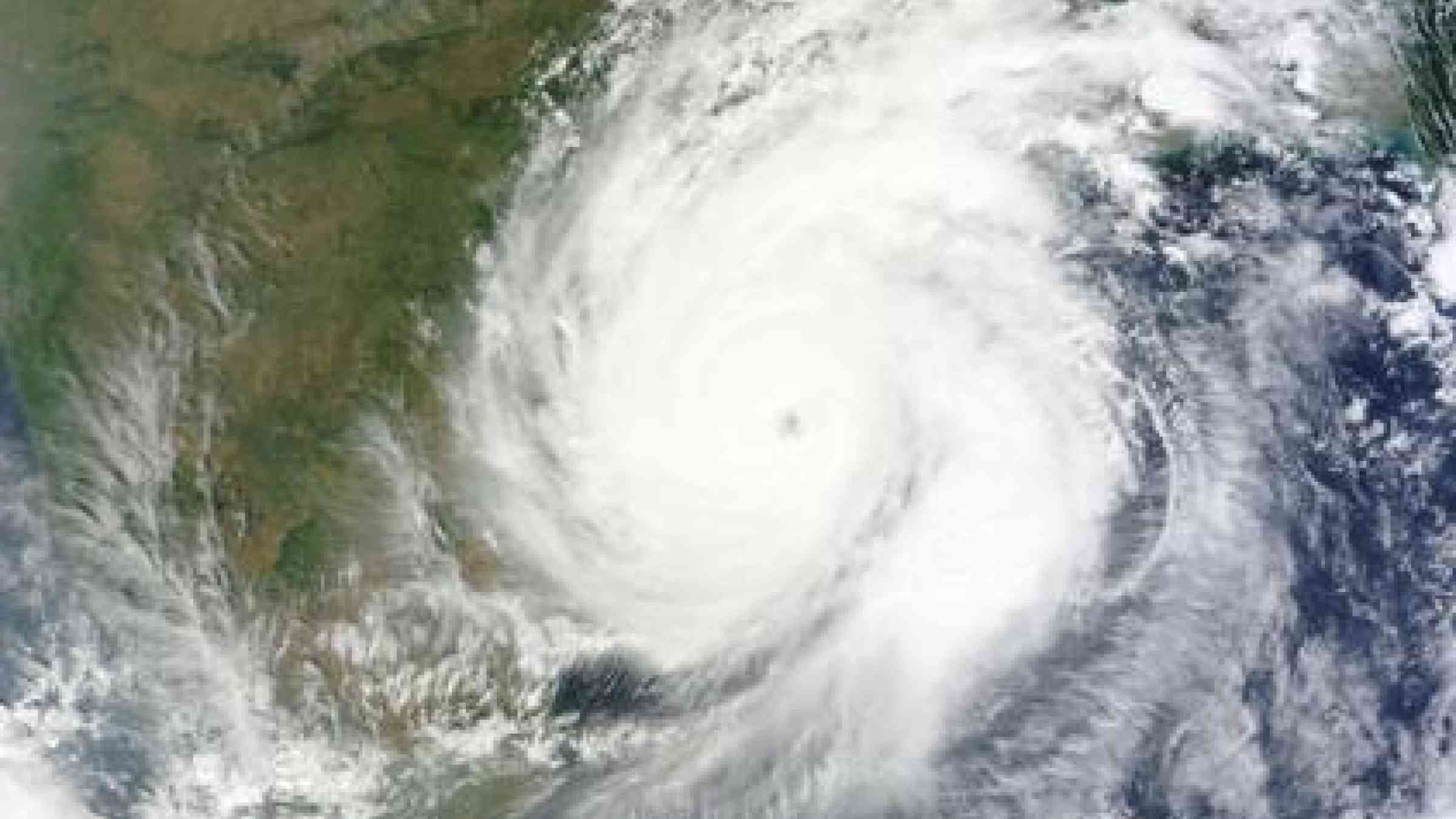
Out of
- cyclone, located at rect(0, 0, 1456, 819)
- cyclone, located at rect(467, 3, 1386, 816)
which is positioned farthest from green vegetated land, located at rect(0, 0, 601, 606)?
cyclone, located at rect(467, 3, 1386, 816)

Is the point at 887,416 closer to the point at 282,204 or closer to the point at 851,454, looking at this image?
the point at 851,454

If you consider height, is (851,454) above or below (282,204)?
below

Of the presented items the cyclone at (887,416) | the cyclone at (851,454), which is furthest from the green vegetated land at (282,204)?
the cyclone at (887,416)

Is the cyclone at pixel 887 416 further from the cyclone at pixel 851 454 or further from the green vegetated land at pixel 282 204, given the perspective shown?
the green vegetated land at pixel 282 204

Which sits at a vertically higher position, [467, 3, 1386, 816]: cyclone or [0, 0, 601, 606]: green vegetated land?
[0, 0, 601, 606]: green vegetated land

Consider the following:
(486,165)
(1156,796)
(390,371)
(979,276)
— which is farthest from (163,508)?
(1156,796)

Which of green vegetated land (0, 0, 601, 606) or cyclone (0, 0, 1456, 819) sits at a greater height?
green vegetated land (0, 0, 601, 606)

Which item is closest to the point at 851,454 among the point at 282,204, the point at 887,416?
the point at 887,416

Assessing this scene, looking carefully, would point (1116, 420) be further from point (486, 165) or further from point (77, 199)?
point (77, 199)

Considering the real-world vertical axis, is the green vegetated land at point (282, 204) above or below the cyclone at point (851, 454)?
above

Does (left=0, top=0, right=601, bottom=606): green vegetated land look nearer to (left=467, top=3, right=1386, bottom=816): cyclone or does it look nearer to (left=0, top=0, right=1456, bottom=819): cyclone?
(left=0, top=0, right=1456, bottom=819): cyclone
